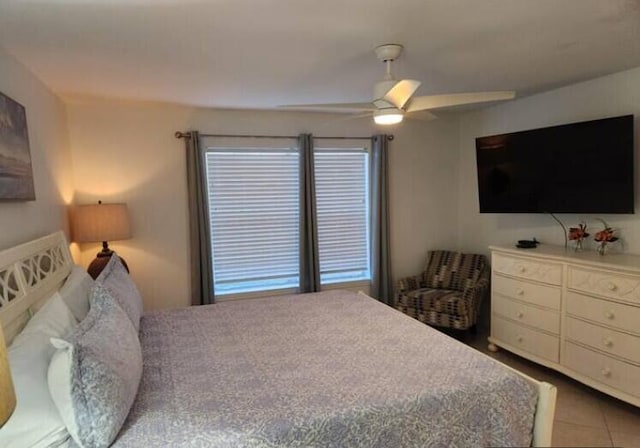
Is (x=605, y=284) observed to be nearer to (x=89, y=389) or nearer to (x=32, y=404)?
(x=89, y=389)

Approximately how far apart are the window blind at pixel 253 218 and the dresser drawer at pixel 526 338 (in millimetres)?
2026

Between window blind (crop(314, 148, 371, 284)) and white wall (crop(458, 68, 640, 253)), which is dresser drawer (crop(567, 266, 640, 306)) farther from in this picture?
window blind (crop(314, 148, 371, 284))

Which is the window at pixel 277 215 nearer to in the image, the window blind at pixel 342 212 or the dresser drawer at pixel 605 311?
the window blind at pixel 342 212

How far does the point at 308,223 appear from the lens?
14.1 ft

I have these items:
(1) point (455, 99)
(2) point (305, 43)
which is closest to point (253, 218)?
(2) point (305, 43)

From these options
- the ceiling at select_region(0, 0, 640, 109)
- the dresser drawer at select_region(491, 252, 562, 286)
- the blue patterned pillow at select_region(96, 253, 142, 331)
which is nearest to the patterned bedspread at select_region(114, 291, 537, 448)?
the blue patterned pillow at select_region(96, 253, 142, 331)

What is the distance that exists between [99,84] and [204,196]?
1.30 metres

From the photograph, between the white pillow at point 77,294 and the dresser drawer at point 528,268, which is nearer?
the white pillow at point 77,294

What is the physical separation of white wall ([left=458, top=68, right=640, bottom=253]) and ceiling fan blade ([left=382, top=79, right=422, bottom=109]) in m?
1.78

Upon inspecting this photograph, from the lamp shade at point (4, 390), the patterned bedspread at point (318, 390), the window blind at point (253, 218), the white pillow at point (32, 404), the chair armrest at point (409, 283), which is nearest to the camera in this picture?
the lamp shade at point (4, 390)

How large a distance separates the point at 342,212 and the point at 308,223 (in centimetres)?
45

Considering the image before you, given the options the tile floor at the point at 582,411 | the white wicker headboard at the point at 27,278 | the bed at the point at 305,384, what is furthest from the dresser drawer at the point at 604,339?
the white wicker headboard at the point at 27,278

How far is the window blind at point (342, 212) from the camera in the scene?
4430mm

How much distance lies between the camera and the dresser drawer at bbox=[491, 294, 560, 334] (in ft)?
10.5
